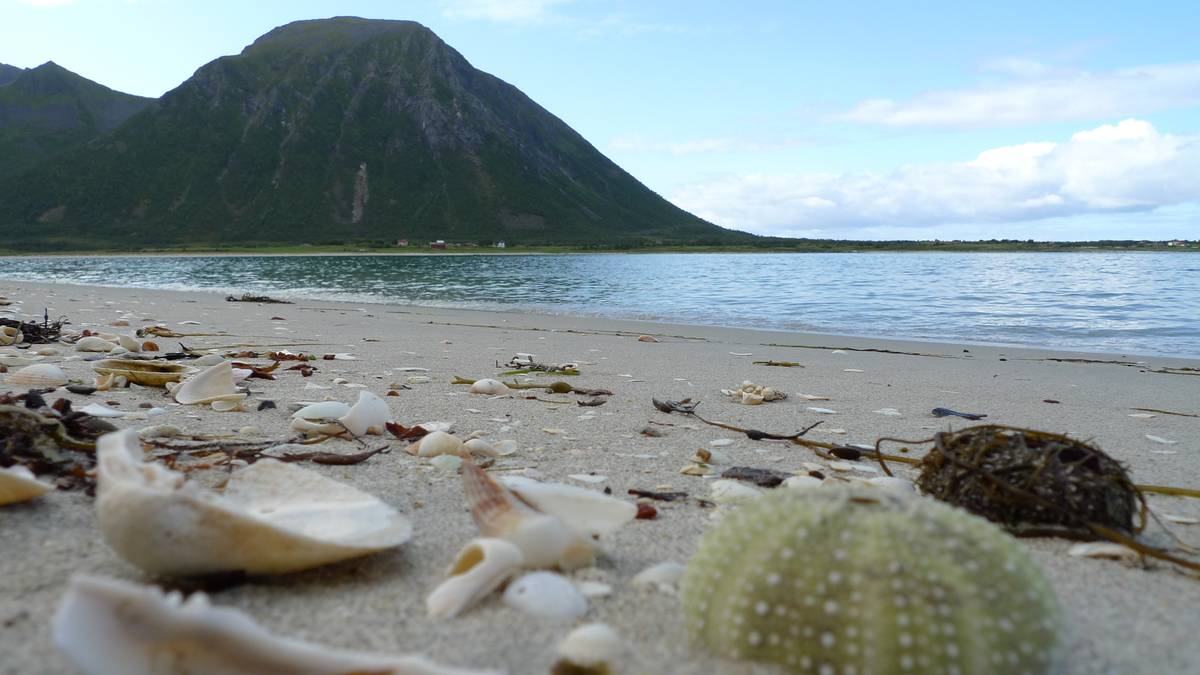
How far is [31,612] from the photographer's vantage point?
6.17ft

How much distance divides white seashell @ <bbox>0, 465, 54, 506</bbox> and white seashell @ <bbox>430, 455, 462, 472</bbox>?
1434mm

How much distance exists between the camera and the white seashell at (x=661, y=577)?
228cm

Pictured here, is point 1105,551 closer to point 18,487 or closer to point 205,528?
point 205,528

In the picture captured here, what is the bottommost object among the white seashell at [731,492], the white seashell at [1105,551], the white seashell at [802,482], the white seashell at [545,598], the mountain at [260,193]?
the white seashell at [731,492]

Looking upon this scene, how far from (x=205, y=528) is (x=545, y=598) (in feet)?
2.78

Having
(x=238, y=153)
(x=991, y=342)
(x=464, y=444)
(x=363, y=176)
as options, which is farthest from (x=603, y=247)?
(x=464, y=444)

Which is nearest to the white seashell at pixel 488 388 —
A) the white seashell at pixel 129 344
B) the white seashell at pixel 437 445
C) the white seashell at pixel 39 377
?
the white seashell at pixel 437 445

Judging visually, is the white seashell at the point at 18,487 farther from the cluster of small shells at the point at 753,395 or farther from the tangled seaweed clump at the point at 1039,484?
the cluster of small shells at the point at 753,395

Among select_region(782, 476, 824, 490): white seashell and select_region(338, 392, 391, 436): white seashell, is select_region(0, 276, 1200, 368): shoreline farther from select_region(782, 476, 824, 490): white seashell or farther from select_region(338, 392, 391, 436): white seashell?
select_region(338, 392, 391, 436): white seashell

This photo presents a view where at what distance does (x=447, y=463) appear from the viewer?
11.8ft

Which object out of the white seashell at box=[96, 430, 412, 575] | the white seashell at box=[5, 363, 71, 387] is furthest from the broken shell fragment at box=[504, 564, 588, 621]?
the white seashell at box=[5, 363, 71, 387]

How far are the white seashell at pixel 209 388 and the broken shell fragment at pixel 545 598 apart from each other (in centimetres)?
324

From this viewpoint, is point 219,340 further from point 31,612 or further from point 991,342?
point 991,342

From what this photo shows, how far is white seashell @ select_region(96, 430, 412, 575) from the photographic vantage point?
196 cm
